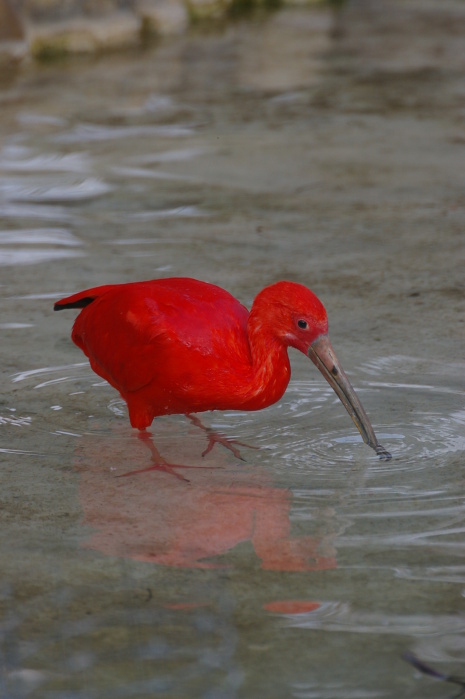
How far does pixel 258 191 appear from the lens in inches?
246

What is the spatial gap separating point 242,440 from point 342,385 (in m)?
0.42

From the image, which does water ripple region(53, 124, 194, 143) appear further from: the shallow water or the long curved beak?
the long curved beak

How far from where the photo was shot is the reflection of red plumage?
9.14 feet

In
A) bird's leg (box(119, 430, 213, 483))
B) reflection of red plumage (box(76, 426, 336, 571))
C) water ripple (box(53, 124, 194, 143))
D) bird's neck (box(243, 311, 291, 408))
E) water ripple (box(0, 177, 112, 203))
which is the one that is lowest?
water ripple (box(53, 124, 194, 143))

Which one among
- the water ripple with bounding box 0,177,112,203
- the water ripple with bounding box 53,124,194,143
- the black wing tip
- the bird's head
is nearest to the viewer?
the bird's head

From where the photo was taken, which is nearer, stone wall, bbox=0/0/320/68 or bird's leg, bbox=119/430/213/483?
bird's leg, bbox=119/430/213/483

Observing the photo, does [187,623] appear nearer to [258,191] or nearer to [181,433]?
[181,433]

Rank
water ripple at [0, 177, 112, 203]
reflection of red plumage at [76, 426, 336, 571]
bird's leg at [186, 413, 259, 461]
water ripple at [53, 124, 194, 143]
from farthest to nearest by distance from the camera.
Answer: water ripple at [53, 124, 194, 143]
water ripple at [0, 177, 112, 203]
bird's leg at [186, 413, 259, 461]
reflection of red plumage at [76, 426, 336, 571]

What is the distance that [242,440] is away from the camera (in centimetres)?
352

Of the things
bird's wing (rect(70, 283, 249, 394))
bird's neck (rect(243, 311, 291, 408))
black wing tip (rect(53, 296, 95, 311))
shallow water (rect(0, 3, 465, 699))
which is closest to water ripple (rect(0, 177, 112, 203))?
shallow water (rect(0, 3, 465, 699))

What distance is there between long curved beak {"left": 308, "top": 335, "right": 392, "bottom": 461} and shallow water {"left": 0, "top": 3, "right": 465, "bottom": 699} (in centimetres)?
6

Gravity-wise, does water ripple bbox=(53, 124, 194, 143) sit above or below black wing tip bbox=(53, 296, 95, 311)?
below

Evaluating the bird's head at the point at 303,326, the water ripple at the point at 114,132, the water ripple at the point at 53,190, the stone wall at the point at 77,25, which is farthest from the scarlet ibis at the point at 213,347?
the stone wall at the point at 77,25

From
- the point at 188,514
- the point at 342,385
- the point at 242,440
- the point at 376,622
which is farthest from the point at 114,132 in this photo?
the point at 376,622
